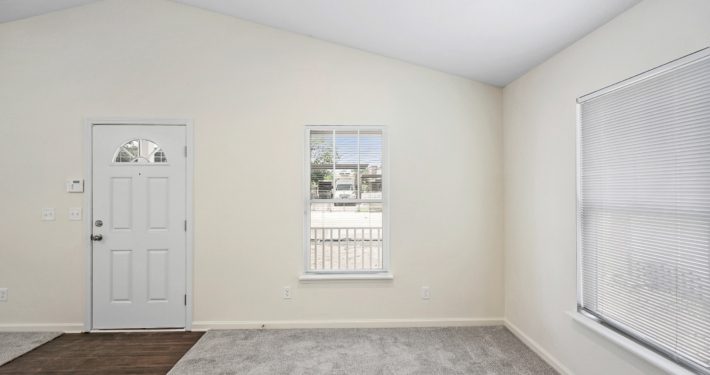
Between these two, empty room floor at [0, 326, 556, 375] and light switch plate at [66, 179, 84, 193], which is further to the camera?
light switch plate at [66, 179, 84, 193]

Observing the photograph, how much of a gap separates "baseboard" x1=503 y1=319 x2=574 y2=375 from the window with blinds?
20.4 inches

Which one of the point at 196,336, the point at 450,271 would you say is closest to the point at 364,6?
the point at 450,271

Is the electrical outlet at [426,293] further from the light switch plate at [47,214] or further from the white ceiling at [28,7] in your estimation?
the white ceiling at [28,7]

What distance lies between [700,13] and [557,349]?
2.24 meters

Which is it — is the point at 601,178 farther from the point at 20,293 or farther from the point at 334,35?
the point at 20,293

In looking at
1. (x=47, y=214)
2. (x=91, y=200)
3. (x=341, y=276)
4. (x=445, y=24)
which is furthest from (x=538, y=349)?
(x=47, y=214)

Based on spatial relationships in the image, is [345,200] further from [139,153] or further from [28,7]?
[28,7]

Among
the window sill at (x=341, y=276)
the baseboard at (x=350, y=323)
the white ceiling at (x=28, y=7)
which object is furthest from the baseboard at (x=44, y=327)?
the white ceiling at (x=28, y=7)

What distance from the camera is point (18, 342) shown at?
2.88 m

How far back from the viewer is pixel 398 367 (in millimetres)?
2477

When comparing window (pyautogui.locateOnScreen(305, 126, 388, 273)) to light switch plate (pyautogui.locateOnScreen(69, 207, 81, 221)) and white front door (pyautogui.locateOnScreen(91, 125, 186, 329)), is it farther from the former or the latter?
light switch plate (pyautogui.locateOnScreen(69, 207, 81, 221))

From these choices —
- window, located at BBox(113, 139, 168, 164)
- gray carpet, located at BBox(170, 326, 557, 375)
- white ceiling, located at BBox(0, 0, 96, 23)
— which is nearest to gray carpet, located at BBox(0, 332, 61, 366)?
gray carpet, located at BBox(170, 326, 557, 375)

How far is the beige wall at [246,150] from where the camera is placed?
3.10 m

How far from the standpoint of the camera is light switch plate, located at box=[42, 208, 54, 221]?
122 inches
